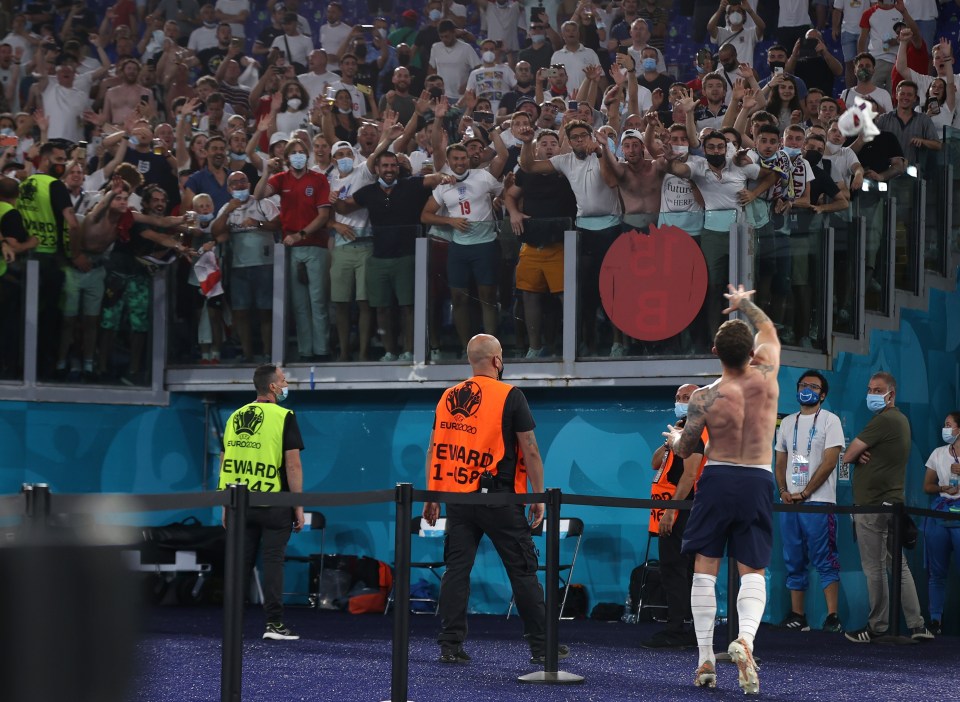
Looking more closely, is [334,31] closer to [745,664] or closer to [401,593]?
[745,664]

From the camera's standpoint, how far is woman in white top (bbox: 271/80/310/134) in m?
17.1

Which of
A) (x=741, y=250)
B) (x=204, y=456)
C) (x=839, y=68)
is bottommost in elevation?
(x=204, y=456)

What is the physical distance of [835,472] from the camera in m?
12.5

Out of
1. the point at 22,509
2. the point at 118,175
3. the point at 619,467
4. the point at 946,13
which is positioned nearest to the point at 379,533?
the point at 619,467

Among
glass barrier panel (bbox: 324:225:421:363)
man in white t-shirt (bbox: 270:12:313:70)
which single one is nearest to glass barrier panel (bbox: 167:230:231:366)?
glass barrier panel (bbox: 324:225:421:363)

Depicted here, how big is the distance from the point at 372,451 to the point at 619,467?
268 cm

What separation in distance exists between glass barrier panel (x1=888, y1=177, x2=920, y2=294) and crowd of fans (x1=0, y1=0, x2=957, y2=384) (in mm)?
97

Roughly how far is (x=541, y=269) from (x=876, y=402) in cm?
309

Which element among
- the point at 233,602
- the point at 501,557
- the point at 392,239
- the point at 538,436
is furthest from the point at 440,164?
the point at 233,602

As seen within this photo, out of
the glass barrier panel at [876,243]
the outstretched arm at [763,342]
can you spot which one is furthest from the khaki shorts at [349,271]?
the outstretched arm at [763,342]

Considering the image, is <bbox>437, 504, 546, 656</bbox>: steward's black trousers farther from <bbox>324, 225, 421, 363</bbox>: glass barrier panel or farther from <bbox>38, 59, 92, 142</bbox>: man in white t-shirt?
<bbox>38, 59, 92, 142</bbox>: man in white t-shirt

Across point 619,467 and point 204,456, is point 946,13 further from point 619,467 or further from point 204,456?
point 204,456

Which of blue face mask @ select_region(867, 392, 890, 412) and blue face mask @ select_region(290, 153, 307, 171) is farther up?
blue face mask @ select_region(290, 153, 307, 171)

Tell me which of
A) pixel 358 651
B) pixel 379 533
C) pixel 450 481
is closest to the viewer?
pixel 450 481
